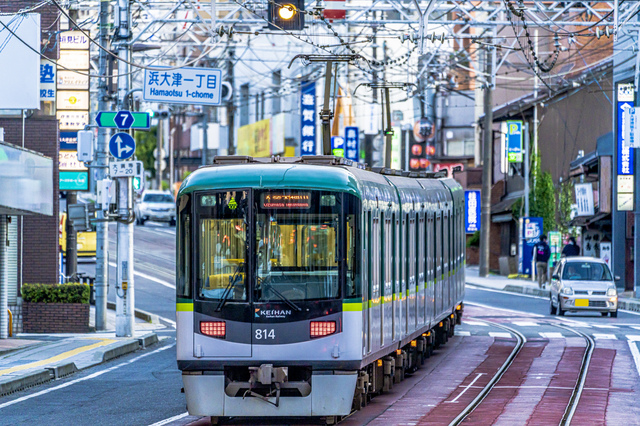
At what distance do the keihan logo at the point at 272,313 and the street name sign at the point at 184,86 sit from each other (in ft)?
38.3

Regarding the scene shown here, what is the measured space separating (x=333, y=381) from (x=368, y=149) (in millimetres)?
58289

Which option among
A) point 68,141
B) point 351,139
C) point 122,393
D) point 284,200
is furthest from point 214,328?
point 351,139

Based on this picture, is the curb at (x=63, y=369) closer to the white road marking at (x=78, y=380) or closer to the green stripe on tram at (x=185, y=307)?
the white road marking at (x=78, y=380)

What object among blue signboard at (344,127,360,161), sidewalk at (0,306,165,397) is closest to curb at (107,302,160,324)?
sidewalk at (0,306,165,397)

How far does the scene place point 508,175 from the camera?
6009 centimetres

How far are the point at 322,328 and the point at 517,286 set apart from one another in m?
32.1

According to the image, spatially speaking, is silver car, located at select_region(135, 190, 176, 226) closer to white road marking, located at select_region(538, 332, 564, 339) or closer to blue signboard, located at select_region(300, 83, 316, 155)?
blue signboard, located at select_region(300, 83, 316, 155)

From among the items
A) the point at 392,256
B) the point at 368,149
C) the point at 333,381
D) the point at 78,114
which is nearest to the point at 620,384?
the point at 392,256

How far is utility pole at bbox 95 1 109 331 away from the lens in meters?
25.0

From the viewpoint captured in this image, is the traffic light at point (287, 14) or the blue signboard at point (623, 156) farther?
the blue signboard at point (623, 156)

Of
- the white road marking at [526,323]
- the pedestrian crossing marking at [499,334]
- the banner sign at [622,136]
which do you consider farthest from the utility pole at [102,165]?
the banner sign at [622,136]

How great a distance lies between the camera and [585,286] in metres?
29.9

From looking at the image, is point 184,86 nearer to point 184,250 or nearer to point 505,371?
point 505,371

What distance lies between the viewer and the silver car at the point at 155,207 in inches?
2418
